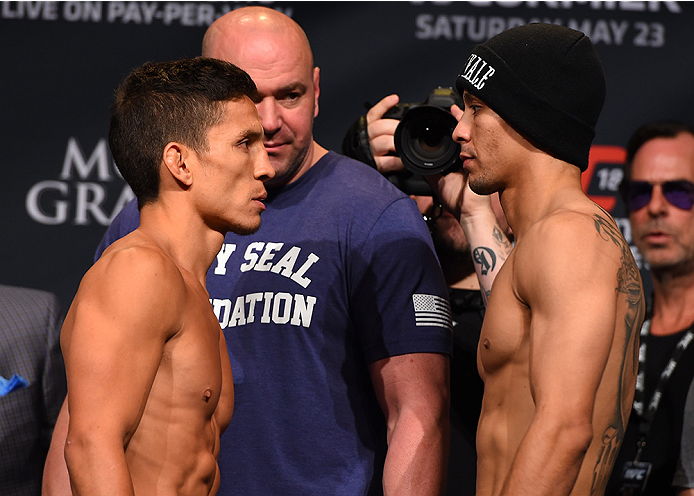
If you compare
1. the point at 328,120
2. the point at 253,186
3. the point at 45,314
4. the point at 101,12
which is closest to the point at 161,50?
the point at 101,12

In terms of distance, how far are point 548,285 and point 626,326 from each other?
0.16 m

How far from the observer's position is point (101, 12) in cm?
288

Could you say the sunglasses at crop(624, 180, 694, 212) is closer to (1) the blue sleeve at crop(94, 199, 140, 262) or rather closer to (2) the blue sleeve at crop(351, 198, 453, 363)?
(2) the blue sleeve at crop(351, 198, 453, 363)

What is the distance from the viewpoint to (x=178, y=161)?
156 centimetres

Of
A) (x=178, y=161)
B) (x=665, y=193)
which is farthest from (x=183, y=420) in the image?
(x=665, y=193)

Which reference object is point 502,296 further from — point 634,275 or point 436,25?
point 436,25

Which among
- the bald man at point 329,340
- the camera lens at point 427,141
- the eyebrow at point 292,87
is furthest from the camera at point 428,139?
the eyebrow at point 292,87

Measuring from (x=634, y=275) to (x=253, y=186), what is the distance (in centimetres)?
71

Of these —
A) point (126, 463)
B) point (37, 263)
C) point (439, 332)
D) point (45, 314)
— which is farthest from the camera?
point (37, 263)

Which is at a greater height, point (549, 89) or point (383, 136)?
point (549, 89)

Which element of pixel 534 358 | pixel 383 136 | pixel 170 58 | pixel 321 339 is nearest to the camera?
pixel 534 358

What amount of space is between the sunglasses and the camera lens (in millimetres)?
1040

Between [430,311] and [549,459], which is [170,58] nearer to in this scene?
[430,311]

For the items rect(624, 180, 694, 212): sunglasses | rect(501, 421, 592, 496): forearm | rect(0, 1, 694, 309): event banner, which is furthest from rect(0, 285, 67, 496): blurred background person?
rect(624, 180, 694, 212): sunglasses
